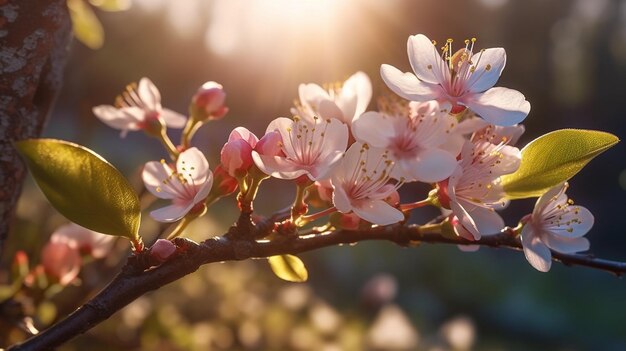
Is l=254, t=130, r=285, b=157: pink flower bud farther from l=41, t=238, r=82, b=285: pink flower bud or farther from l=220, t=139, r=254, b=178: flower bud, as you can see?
l=41, t=238, r=82, b=285: pink flower bud

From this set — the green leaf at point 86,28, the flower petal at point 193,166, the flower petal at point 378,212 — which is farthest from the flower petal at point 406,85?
the green leaf at point 86,28

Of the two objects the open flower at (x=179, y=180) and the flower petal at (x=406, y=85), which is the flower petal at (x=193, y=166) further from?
the flower petal at (x=406, y=85)

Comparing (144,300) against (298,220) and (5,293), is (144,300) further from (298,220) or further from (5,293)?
(298,220)

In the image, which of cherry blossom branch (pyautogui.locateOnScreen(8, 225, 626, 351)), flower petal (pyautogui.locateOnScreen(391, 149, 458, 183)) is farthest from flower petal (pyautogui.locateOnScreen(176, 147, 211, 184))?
flower petal (pyautogui.locateOnScreen(391, 149, 458, 183))

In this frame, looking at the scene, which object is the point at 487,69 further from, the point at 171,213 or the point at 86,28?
the point at 86,28

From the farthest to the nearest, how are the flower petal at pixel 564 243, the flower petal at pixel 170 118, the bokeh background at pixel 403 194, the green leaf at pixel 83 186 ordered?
the bokeh background at pixel 403 194, the flower petal at pixel 170 118, the flower petal at pixel 564 243, the green leaf at pixel 83 186

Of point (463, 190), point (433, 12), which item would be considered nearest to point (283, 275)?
point (463, 190)
